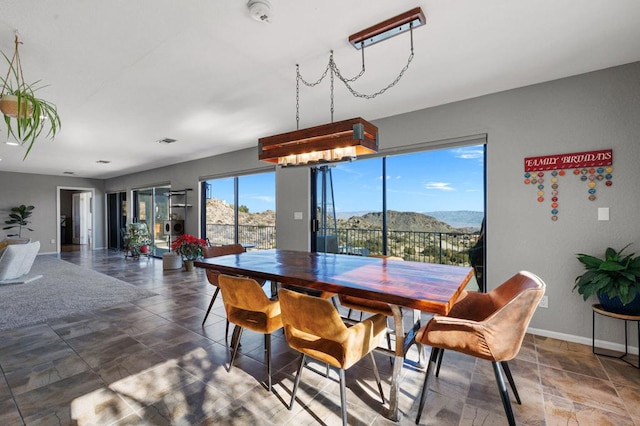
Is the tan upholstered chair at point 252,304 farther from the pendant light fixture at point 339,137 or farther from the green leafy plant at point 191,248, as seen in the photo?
the green leafy plant at point 191,248

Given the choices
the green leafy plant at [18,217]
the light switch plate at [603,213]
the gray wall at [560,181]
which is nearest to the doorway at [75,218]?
the green leafy plant at [18,217]

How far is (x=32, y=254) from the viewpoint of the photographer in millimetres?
5508

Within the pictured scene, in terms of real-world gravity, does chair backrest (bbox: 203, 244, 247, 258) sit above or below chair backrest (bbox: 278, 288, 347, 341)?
above

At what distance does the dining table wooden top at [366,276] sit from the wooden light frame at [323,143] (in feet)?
2.97

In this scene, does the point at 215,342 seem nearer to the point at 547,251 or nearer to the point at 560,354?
the point at 560,354

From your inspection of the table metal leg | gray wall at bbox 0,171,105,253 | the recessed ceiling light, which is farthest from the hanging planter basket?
gray wall at bbox 0,171,105,253

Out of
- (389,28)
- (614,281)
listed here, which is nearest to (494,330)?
(614,281)

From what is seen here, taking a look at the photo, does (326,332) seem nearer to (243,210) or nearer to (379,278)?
(379,278)

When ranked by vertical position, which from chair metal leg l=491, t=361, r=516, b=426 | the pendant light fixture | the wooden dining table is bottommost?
chair metal leg l=491, t=361, r=516, b=426

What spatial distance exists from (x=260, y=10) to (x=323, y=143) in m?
0.91

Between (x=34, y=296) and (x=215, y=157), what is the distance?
369 centimetres

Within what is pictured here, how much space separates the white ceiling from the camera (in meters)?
1.89

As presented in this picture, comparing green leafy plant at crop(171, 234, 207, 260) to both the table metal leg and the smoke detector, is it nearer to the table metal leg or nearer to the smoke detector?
the smoke detector

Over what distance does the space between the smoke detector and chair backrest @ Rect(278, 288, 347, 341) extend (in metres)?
1.71
